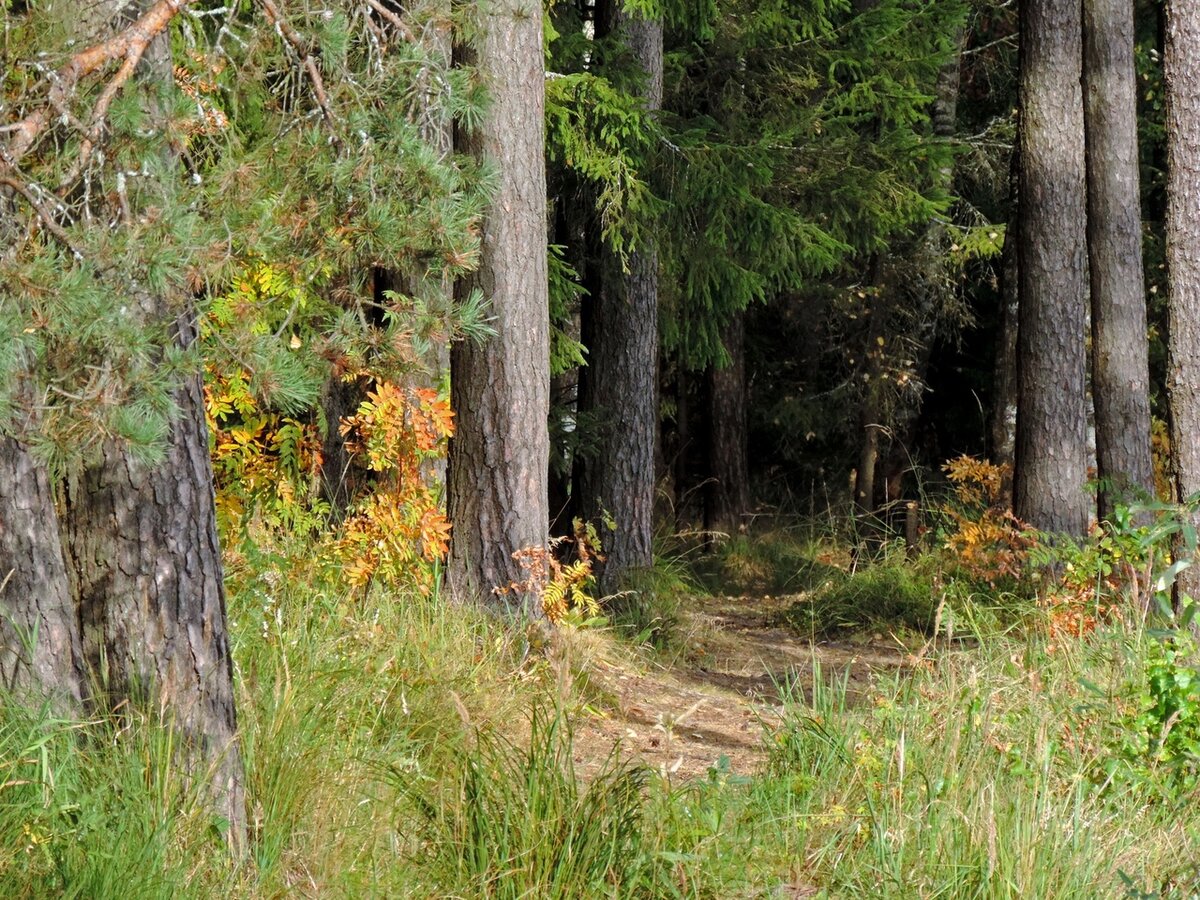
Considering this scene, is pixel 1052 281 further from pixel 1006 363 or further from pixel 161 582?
pixel 161 582

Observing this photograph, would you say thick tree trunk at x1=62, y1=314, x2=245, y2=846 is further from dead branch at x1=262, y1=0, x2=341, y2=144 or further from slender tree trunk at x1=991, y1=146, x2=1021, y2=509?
slender tree trunk at x1=991, y1=146, x2=1021, y2=509

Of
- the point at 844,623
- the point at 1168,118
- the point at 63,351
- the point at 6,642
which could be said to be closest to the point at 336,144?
the point at 63,351

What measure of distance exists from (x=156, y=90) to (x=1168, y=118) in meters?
4.82

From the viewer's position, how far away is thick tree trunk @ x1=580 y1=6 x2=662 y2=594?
10625 mm

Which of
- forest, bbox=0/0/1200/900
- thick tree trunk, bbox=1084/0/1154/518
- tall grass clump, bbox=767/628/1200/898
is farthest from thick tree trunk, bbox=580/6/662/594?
tall grass clump, bbox=767/628/1200/898

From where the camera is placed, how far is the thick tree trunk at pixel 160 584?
390 cm

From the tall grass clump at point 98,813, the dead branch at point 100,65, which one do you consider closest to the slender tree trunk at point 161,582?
the tall grass clump at point 98,813

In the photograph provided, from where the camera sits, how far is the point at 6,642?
3.82m

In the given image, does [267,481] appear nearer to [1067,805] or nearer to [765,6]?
[1067,805]

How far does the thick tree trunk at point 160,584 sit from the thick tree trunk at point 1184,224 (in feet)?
14.9

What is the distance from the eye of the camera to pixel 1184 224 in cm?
647

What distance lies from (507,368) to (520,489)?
0.64 m

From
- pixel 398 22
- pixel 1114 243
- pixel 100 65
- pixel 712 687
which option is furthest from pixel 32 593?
pixel 1114 243

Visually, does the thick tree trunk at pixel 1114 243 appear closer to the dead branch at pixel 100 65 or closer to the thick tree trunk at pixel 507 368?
the thick tree trunk at pixel 507 368
